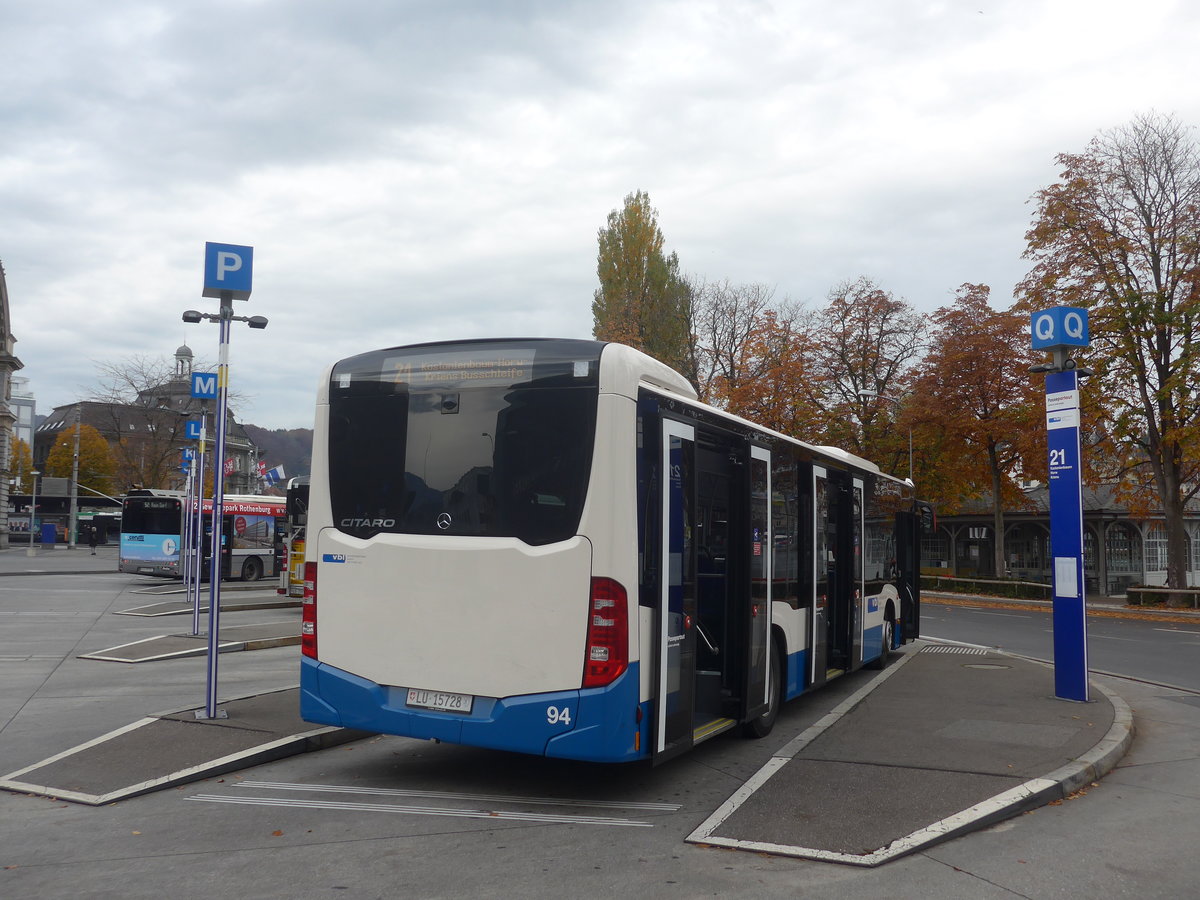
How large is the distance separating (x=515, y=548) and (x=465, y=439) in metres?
0.87

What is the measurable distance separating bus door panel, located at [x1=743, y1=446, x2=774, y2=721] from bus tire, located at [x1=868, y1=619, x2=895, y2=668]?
587cm

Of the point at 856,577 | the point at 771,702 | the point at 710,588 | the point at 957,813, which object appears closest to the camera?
the point at 957,813

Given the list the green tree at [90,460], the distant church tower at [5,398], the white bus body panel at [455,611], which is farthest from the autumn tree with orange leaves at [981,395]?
the green tree at [90,460]

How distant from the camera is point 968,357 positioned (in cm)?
3972

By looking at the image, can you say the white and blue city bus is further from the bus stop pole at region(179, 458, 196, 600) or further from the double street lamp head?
the bus stop pole at region(179, 458, 196, 600)

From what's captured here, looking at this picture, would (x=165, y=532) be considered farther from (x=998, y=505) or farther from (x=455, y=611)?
(x=455, y=611)

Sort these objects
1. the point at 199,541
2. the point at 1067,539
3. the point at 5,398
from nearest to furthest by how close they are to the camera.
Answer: the point at 1067,539 < the point at 199,541 < the point at 5,398

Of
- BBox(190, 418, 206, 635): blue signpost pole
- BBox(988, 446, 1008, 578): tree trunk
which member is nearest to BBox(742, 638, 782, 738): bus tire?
BBox(190, 418, 206, 635): blue signpost pole

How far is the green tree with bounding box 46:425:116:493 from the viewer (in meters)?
92.5

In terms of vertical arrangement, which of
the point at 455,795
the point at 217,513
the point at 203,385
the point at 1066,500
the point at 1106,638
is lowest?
the point at 1106,638

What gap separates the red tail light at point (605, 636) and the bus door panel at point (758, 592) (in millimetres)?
2191

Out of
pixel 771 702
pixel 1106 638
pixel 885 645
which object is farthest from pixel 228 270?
pixel 1106 638

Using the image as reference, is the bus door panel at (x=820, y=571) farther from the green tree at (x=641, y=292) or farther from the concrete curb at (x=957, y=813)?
the green tree at (x=641, y=292)

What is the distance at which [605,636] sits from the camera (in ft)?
21.7
